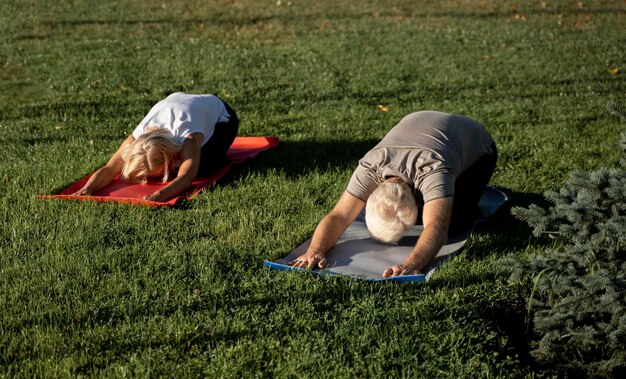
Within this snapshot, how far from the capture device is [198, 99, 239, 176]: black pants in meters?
7.21

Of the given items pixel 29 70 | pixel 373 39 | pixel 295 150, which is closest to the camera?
pixel 295 150

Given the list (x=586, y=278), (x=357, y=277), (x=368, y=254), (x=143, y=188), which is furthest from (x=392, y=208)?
(x=143, y=188)

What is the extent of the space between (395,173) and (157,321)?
1.96 m

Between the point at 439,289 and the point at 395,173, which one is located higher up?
the point at 395,173

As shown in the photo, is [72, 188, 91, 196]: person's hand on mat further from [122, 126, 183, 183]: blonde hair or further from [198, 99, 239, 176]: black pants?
[198, 99, 239, 176]: black pants

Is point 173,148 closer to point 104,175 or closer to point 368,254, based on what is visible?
point 104,175

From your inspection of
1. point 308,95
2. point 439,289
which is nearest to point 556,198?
point 439,289

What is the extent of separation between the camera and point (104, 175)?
6.89 meters

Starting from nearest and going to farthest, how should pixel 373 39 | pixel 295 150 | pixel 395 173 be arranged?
pixel 395 173 < pixel 295 150 < pixel 373 39

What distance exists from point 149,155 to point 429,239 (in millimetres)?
2784

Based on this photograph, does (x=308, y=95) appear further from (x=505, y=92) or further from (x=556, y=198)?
(x=556, y=198)

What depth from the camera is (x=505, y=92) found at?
33.9 feet

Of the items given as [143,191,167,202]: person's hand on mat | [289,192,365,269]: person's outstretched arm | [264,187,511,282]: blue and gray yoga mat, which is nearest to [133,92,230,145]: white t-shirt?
[143,191,167,202]: person's hand on mat

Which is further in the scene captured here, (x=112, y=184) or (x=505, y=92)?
(x=505, y=92)
